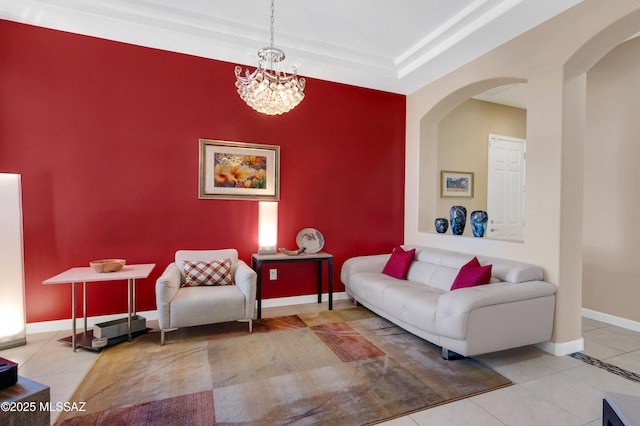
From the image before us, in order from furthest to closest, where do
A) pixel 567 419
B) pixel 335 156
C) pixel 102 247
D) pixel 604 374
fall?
pixel 335 156 < pixel 102 247 < pixel 604 374 < pixel 567 419

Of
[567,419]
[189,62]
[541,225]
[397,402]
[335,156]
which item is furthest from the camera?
[335,156]

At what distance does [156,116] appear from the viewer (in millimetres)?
3648

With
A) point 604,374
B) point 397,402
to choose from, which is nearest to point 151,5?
point 397,402

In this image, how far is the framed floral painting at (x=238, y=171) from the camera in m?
3.87

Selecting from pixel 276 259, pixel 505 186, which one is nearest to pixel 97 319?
pixel 276 259

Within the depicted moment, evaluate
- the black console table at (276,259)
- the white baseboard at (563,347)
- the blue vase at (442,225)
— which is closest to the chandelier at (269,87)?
the black console table at (276,259)

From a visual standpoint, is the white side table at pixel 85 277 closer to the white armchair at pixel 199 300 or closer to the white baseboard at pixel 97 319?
the white armchair at pixel 199 300

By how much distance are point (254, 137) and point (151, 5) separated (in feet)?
5.38

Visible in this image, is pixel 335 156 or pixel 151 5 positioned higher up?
pixel 151 5

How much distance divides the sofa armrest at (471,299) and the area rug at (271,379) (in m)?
0.34

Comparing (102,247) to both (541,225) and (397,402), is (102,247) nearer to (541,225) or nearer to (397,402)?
(397,402)

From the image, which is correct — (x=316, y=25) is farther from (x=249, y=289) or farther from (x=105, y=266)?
(x=105, y=266)

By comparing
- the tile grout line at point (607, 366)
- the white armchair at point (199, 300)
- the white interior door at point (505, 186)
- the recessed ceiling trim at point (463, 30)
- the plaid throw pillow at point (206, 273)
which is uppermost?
the recessed ceiling trim at point (463, 30)

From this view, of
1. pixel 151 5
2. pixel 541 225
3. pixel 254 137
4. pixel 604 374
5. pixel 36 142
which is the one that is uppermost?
pixel 151 5
